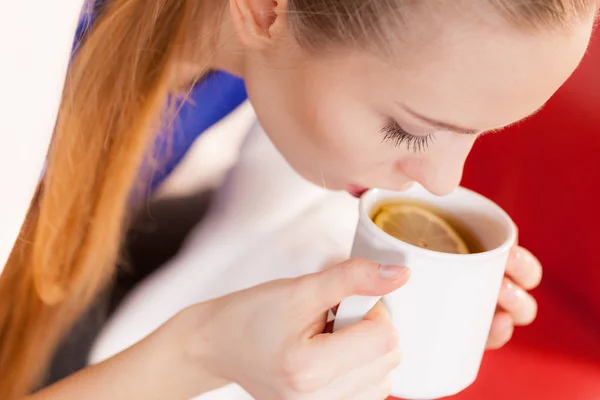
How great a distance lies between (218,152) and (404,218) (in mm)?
303

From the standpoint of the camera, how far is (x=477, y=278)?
17.3 inches

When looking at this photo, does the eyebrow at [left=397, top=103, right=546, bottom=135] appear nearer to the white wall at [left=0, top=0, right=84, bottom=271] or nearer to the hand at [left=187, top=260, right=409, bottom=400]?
the hand at [left=187, top=260, right=409, bottom=400]

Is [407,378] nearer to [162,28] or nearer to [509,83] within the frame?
[509,83]

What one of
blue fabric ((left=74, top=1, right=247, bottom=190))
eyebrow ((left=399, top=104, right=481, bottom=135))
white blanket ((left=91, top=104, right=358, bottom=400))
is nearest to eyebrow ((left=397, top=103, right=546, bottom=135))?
eyebrow ((left=399, top=104, right=481, bottom=135))

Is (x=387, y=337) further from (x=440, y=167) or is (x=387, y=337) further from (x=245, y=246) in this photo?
(x=245, y=246)

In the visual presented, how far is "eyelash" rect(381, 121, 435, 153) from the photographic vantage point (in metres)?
0.45

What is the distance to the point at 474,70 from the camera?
39cm

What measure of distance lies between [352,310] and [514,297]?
0.20m

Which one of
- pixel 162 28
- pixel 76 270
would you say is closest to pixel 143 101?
pixel 162 28

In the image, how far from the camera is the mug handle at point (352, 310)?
44cm

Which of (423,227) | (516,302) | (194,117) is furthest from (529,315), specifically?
(194,117)

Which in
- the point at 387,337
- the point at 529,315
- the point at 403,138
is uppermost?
the point at 403,138

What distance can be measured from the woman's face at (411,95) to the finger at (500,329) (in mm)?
147

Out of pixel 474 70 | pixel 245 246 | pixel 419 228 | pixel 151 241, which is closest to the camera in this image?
pixel 474 70
